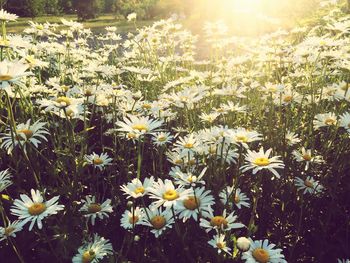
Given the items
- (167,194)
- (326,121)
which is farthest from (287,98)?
(167,194)

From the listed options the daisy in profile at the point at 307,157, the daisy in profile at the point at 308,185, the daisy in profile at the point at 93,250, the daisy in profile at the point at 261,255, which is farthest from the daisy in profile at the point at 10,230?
the daisy in profile at the point at 307,157

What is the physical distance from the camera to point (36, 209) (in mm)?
2004

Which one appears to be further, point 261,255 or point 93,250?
point 93,250

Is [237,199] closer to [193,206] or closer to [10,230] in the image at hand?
[193,206]

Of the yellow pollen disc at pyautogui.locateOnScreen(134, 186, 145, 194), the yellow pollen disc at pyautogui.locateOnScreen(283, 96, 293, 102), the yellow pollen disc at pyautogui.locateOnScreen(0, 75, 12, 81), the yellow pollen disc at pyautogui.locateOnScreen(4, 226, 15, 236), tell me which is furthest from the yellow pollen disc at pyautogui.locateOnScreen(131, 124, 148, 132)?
the yellow pollen disc at pyautogui.locateOnScreen(283, 96, 293, 102)

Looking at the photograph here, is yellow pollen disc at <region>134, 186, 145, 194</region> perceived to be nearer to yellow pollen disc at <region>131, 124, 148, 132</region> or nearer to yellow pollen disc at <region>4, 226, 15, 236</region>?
yellow pollen disc at <region>131, 124, 148, 132</region>

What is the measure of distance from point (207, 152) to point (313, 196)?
0.79 meters

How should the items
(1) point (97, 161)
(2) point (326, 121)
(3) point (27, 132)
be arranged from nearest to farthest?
1. (3) point (27, 132)
2. (1) point (97, 161)
3. (2) point (326, 121)

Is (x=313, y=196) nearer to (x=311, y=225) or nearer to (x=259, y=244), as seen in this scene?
(x=311, y=225)

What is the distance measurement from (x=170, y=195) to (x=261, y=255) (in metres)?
0.51

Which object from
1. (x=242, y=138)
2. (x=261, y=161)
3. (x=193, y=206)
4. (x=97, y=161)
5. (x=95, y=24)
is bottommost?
(x=95, y=24)

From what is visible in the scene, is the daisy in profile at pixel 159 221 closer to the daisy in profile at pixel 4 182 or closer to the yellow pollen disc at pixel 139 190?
the yellow pollen disc at pixel 139 190

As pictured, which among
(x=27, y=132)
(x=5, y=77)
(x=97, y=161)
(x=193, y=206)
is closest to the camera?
(x=5, y=77)

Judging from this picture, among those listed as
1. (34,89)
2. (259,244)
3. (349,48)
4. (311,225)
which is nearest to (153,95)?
(34,89)
